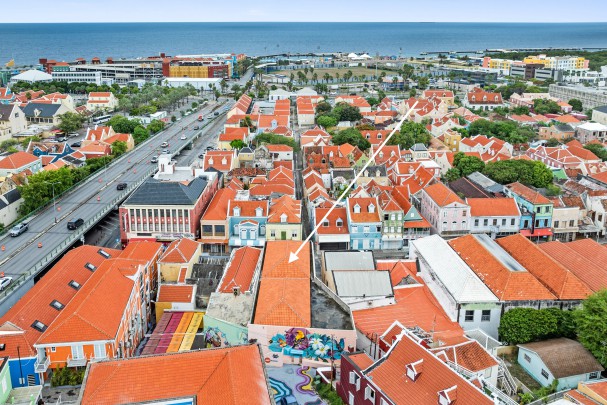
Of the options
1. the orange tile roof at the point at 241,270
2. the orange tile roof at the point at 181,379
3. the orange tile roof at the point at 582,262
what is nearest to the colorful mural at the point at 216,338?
the orange tile roof at the point at 241,270

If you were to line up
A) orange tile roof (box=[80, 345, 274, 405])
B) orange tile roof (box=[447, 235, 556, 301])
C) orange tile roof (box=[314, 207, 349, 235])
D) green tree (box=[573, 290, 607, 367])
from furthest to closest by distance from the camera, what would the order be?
orange tile roof (box=[314, 207, 349, 235]) → orange tile roof (box=[447, 235, 556, 301]) → green tree (box=[573, 290, 607, 367]) → orange tile roof (box=[80, 345, 274, 405])

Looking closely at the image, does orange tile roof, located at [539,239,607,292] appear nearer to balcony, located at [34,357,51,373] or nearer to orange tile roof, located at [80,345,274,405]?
orange tile roof, located at [80,345,274,405]

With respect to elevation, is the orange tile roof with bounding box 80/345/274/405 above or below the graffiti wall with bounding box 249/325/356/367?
above

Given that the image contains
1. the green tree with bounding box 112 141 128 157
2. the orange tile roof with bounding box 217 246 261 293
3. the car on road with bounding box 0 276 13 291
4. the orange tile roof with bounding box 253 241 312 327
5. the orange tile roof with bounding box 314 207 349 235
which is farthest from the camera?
the green tree with bounding box 112 141 128 157

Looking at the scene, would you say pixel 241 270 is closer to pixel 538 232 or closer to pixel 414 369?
pixel 414 369

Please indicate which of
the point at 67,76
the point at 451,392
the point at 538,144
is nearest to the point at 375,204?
the point at 451,392

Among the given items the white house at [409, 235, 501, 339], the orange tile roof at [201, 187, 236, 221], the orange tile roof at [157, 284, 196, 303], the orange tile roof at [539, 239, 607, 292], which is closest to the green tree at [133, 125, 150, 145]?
the orange tile roof at [201, 187, 236, 221]

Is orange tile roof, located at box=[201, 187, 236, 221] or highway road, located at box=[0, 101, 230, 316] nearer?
highway road, located at box=[0, 101, 230, 316]
